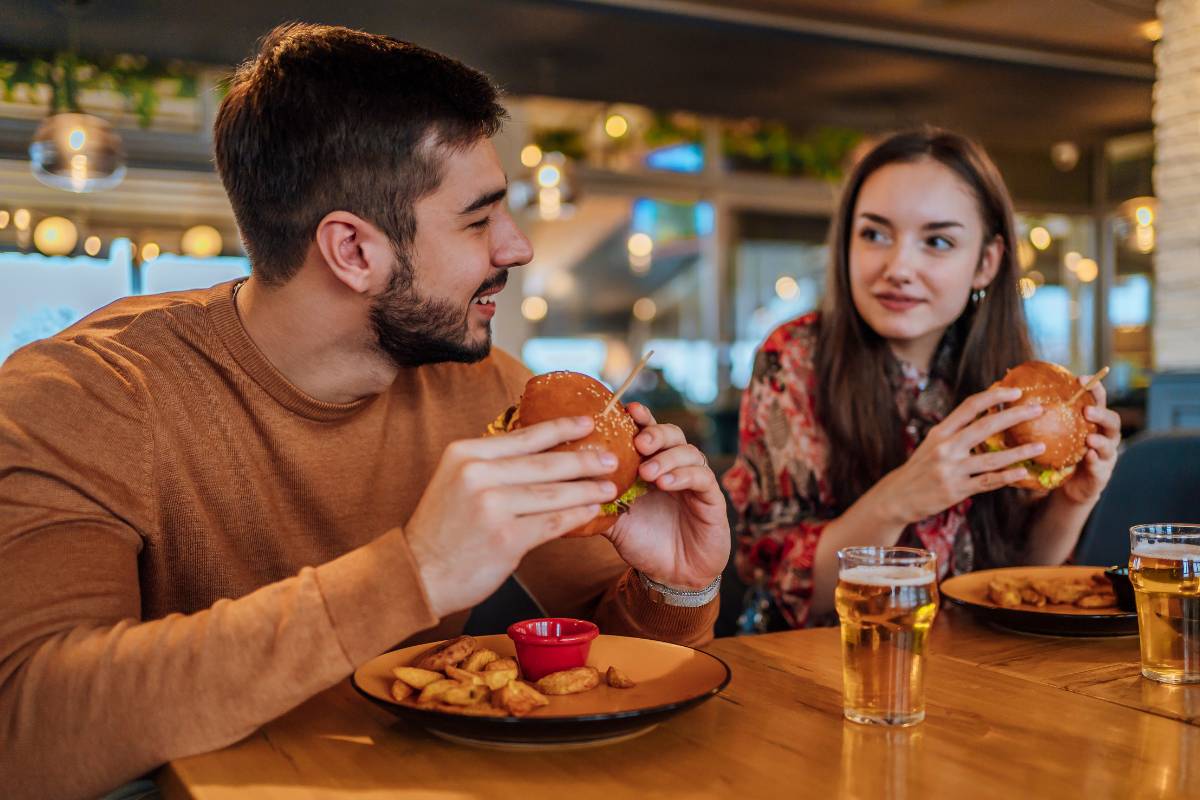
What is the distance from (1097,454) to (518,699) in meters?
1.27

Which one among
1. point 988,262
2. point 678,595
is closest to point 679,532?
point 678,595

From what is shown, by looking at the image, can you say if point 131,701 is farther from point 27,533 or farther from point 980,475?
point 980,475

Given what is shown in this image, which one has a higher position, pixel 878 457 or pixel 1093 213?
pixel 1093 213

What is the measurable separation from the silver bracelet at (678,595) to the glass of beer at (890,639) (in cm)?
32

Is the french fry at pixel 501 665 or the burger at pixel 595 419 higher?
the burger at pixel 595 419

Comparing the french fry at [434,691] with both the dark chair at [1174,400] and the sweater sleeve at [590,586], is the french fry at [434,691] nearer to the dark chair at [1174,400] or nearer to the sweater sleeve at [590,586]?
the sweater sleeve at [590,586]

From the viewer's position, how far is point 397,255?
1.50 meters

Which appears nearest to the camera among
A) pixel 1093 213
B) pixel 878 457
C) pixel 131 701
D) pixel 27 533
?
pixel 131 701

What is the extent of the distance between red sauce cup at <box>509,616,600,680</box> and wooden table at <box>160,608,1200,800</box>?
13cm

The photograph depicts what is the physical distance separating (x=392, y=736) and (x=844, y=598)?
0.51 m

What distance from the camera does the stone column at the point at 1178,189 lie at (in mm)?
5191

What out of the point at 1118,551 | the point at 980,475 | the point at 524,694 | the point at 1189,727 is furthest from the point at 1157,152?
the point at 524,694

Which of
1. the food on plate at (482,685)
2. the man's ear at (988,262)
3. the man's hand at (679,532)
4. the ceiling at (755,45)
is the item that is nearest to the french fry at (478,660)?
the food on plate at (482,685)

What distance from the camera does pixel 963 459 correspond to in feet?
5.76
